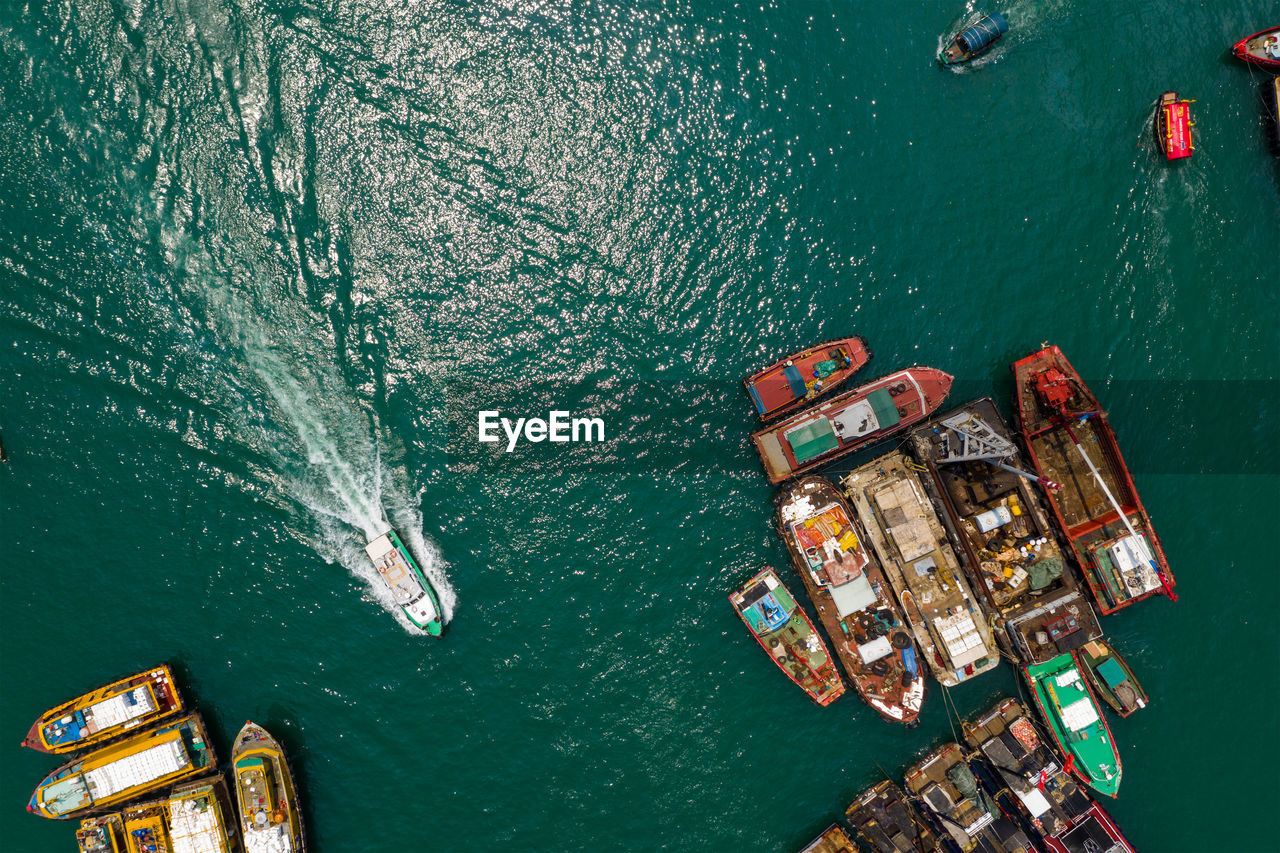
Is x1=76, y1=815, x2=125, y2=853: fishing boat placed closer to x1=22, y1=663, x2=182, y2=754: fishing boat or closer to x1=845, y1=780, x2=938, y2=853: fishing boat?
x1=22, y1=663, x2=182, y2=754: fishing boat

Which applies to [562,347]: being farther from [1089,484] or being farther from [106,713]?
[1089,484]

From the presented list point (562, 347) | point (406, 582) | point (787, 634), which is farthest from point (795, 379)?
point (406, 582)

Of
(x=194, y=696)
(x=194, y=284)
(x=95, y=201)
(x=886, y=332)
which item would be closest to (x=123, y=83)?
(x=95, y=201)

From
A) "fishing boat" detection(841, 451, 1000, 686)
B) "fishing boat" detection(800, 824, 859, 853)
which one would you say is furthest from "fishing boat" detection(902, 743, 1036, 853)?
"fishing boat" detection(841, 451, 1000, 686)

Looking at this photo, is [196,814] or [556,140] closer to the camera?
[196,814]

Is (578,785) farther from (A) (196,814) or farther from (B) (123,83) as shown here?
(B) (123,83)

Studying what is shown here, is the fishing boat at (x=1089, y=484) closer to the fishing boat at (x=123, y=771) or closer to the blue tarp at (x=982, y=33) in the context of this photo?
the blue tarp at (x=982, y=33)
